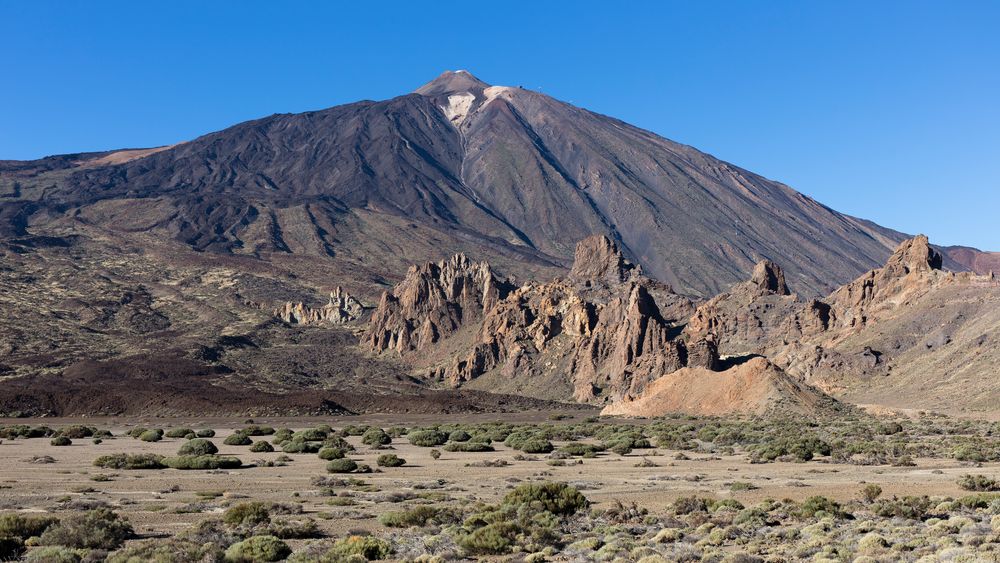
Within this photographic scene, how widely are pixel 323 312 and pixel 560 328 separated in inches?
2478

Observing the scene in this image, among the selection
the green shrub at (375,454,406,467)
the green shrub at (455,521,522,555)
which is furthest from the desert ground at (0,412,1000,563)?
the green shrub at (375,454,406,467)

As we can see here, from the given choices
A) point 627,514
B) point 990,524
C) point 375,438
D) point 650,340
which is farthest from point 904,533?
point 650,340

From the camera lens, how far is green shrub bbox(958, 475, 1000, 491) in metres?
26.6

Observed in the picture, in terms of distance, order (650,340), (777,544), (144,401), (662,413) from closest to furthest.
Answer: (777,544)
(662,413)
(144,401)
(650,340)

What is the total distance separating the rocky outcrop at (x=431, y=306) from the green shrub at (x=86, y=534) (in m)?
109

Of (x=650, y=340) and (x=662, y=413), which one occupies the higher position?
(x=650, y=340)

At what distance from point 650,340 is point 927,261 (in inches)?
1227

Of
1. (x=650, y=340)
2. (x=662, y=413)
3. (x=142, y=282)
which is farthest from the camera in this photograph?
(x=142, y=282)

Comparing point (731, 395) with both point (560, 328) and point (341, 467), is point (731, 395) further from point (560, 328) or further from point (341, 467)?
point (341, 467)

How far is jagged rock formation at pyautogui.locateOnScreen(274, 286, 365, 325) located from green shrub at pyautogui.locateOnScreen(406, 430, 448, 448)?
110m

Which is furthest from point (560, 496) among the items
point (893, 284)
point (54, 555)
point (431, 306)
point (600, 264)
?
point (600, 264)

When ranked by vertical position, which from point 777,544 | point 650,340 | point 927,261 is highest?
point 927,261

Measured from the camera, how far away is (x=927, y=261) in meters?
96.6

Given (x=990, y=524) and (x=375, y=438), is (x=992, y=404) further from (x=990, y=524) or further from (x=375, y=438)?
(x=990, y=524)
